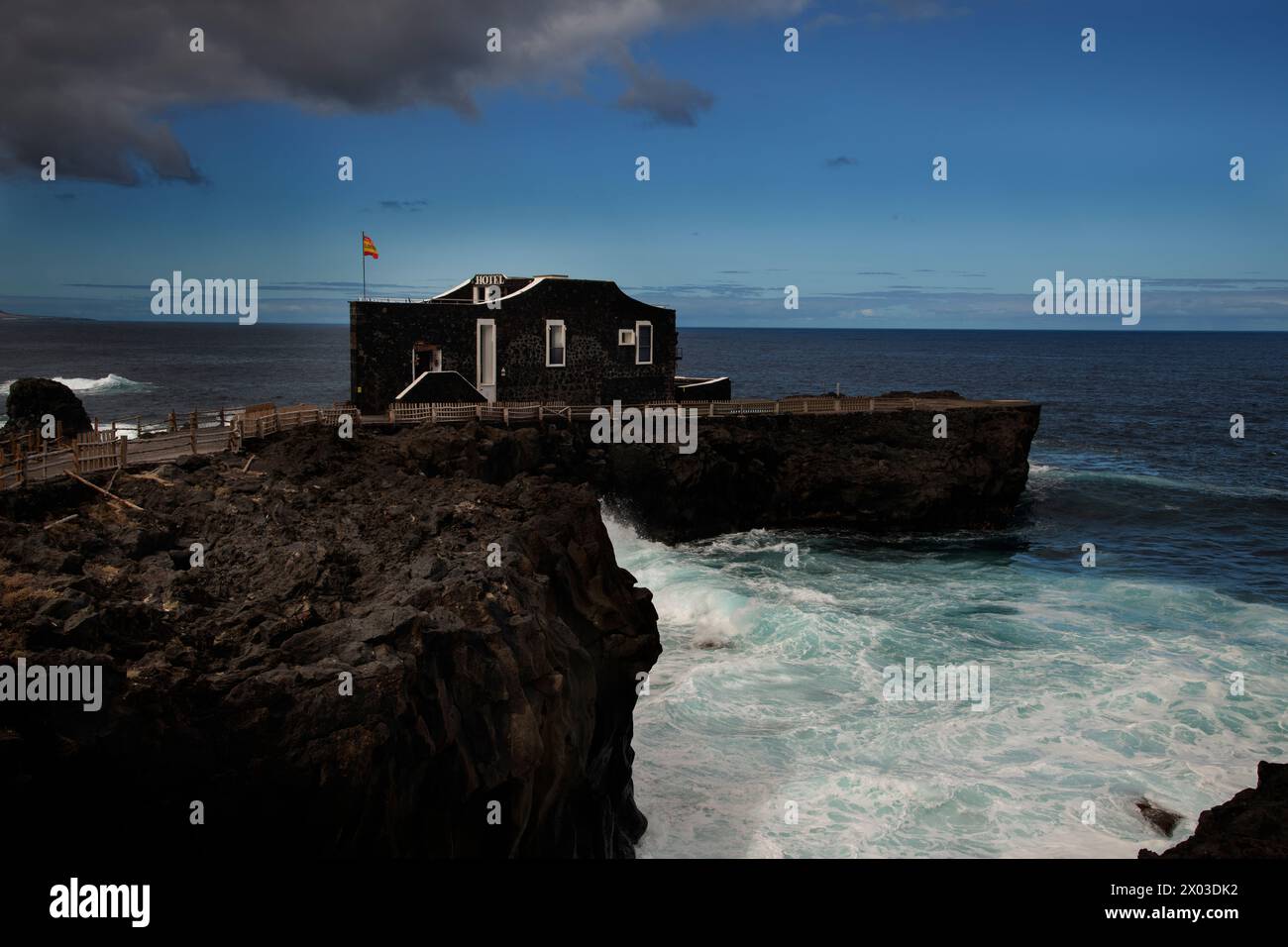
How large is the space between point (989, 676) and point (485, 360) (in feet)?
84.1

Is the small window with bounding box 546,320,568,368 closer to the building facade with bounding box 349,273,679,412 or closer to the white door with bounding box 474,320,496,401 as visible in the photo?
the building facade with bounding box 349,273,679,412

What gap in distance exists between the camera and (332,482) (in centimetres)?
2680

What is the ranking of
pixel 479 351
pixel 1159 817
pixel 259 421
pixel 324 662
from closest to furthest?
1. pixel 324 662
2. pixel 1159 817
3. pixel 259 421
4. pixel 479 351

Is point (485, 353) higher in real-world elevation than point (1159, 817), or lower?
higher

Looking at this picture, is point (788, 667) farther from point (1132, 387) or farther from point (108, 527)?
point (1132, 387)

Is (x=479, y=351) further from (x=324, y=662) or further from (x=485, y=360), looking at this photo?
(x=324, y=662)

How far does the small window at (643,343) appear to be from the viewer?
1907 inches

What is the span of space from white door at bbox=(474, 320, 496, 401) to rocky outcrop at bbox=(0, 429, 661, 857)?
23.7 meters

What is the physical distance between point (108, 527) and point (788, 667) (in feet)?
56.1

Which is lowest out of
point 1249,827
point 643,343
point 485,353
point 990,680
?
point 990,680

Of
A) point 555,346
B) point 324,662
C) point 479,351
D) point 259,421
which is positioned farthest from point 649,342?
point 324,662

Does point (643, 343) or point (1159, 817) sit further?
point (643, 343)

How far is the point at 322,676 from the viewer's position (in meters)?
12.7
